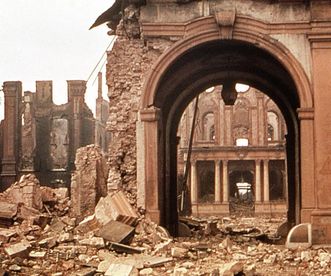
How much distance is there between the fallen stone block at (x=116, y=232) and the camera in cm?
900

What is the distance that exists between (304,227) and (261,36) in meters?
3.60

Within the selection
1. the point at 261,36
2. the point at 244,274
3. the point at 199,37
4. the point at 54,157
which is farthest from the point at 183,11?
the point at 54,157

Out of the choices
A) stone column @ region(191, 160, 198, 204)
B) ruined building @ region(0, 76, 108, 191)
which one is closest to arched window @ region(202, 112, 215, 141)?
stone column @ region(191, 160, 198, 204)

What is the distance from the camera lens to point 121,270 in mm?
7508

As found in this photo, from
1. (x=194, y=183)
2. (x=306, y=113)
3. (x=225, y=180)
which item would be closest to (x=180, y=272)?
(x=306, y=113)

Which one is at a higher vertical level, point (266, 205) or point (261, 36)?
point (261, 36)

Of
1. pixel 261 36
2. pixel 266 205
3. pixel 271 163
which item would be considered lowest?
pixel 266 205

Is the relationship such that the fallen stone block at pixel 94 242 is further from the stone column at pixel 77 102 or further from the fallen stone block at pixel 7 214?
the stone column at pixel 77 102

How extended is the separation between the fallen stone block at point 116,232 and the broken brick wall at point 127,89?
1.43 metres

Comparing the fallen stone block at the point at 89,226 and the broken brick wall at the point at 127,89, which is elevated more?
the broken brick wall at the point at 127,89

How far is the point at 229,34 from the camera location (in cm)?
1053

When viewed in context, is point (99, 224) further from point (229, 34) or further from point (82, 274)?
point (229, 34)

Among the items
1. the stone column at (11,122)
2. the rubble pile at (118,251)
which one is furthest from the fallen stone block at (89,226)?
the stone column at (11,122)

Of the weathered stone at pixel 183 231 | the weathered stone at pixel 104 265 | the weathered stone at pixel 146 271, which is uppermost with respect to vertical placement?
the weathered stone at pixel 104 265
